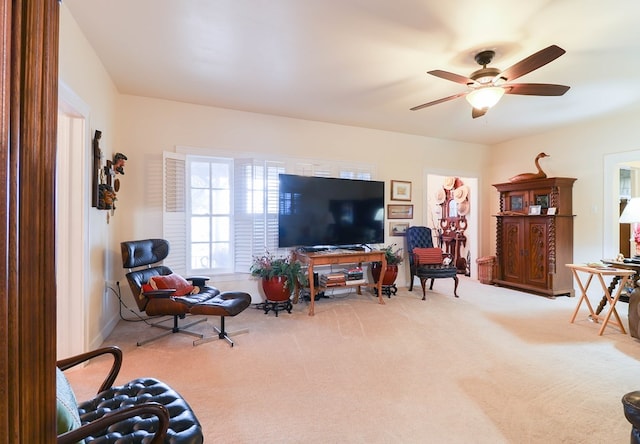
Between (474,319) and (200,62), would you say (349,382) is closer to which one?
(474,319)

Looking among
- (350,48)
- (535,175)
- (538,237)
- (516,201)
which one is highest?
(350,48)

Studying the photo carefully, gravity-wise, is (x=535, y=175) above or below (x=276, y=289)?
above

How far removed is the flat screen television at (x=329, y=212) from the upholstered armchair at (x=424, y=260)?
64 cm

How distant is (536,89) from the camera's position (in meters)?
2.67

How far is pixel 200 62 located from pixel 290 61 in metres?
0.86

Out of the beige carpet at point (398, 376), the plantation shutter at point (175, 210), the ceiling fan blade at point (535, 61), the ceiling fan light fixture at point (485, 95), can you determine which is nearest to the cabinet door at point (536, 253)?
the beige carpet at point (398, 376)

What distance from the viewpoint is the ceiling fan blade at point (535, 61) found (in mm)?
2033

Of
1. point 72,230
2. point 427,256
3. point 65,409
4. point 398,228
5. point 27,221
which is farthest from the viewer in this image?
point 398,228

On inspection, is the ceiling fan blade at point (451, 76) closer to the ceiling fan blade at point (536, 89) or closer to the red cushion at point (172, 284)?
the ceiling fan blade at point (536, 89)

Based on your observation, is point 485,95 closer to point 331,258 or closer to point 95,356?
point 331,258

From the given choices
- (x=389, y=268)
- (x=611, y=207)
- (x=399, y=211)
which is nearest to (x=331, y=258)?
(x=389, y=268)

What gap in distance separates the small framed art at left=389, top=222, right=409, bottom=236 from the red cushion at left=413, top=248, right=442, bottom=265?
509mm

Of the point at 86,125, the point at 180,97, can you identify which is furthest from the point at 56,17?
the point at 180,97

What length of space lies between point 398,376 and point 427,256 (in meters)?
2.80
